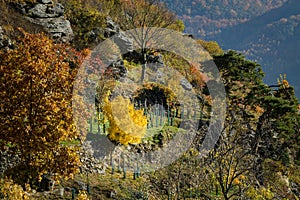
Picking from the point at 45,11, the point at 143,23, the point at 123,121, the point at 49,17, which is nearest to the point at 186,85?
the point at 143,23

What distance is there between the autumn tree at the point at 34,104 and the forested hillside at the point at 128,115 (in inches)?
1.5

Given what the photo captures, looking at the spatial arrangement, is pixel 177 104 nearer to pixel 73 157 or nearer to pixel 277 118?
pixel 277 118

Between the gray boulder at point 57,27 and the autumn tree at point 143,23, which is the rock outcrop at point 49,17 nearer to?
the gray boulder at point 57,27

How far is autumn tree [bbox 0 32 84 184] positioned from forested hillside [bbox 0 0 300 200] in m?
0.04

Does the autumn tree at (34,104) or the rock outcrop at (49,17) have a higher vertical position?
the rock outcrop at (49,17)

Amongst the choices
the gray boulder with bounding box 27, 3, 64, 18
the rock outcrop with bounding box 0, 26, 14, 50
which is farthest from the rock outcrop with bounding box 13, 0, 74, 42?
the rock outcrop with bounding box 0, 26, 14, 50

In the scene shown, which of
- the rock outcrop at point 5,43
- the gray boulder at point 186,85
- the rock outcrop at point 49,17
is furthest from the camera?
the gray boulder at point 186,85

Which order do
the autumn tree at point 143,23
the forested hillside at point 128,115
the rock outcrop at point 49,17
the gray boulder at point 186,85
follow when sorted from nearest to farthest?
the forested hillside at point 128,115, the rock outcrop at point 49,17, the gray boulder at point 186,85, the autumn tree at point 143,23

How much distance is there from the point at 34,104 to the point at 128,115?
714 centimetres

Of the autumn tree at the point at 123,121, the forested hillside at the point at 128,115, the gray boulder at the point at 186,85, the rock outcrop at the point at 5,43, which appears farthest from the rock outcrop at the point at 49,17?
the autumn tree at the point at 123,121

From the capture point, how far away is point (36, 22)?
101ft

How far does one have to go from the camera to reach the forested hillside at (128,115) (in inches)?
497

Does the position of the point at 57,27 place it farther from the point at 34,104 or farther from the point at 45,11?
the point at 34,104

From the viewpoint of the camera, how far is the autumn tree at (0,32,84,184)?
12.4 meters
